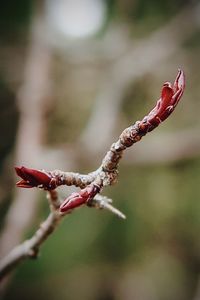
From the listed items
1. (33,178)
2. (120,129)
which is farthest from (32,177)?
(120,129)

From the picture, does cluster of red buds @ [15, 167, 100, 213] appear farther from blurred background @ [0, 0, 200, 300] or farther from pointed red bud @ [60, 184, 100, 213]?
blurred background @ [0, 0, 200, 300]

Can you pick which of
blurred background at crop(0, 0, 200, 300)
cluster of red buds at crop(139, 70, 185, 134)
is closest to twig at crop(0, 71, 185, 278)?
cluster of red buds at crop(139, 70, 185, 134)

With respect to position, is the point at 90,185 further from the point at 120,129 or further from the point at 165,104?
the point at 120,129

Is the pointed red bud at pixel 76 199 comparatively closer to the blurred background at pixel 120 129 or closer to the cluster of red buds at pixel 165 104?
the cluster of red buds at pixel 165 104

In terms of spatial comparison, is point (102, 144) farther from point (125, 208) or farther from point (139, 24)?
point (139, 24)

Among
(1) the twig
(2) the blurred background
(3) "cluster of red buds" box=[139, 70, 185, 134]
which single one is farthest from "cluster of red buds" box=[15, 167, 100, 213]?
(2) the blurred background

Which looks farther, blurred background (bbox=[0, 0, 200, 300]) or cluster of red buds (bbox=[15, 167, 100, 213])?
blurred background (bbox=[0, 0, 200, 300])

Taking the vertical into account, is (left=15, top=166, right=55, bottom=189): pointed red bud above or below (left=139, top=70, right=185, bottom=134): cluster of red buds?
above

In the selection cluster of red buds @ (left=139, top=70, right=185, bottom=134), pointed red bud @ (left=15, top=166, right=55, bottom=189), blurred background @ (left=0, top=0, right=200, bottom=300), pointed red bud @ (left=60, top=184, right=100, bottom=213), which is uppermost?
blurred background @ (left=0, top=0, right=200, bottom=300)

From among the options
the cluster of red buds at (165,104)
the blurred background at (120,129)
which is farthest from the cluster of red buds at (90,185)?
the blurred background at (120,129)
